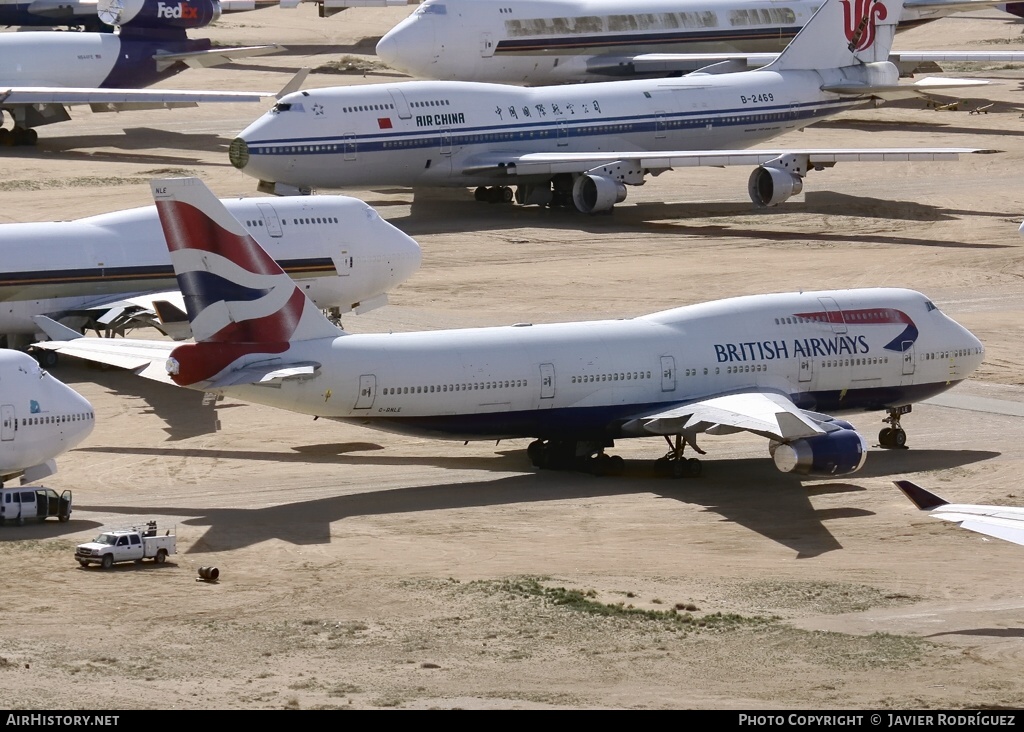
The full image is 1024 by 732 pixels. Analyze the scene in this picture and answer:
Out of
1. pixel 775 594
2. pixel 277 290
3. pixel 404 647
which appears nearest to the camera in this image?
pixel 404 647

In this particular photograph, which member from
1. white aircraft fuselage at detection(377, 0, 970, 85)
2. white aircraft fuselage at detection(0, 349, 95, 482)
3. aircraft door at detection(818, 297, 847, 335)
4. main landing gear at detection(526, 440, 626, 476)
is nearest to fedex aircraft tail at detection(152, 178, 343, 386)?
white aircraft fuselage at detection(0, 349, 95, 482)

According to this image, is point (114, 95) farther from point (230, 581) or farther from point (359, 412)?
point (230, 581)

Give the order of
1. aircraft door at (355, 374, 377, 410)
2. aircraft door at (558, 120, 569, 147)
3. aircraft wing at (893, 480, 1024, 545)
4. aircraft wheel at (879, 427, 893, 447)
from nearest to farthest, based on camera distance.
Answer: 1. aircraft wing at (893, 480, 1024, 545)
2. aircraft door at (355, 374, 377, 410)
3. aircraft wheel at (879, 427, 893, 447)
4. aircraft door at (558, 120, 569, 147)

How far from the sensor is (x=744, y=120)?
3273 inches

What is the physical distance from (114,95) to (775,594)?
210 feet

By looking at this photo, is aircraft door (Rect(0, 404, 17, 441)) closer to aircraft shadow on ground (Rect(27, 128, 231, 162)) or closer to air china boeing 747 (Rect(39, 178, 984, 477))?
air china boeing 747 (Rect(39, 178, 984, 477))

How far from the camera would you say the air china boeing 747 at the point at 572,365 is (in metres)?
40.7

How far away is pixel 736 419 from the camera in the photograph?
42.8 metres

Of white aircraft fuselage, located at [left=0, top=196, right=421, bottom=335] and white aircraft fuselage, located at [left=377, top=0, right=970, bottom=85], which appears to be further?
white aircraft fuselage, located at [left=377, top=0, right=970, bottom=85]

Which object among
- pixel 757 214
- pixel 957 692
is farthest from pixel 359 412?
pixel 757 214

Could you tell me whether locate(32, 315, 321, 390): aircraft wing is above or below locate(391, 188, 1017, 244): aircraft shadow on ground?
above

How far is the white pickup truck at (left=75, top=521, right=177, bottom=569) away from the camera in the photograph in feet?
116

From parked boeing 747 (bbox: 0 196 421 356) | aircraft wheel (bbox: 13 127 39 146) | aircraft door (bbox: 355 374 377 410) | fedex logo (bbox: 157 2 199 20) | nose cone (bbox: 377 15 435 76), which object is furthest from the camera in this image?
fedex logo (bbox: 157 2 199 20)

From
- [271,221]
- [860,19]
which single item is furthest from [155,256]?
[860,19]
